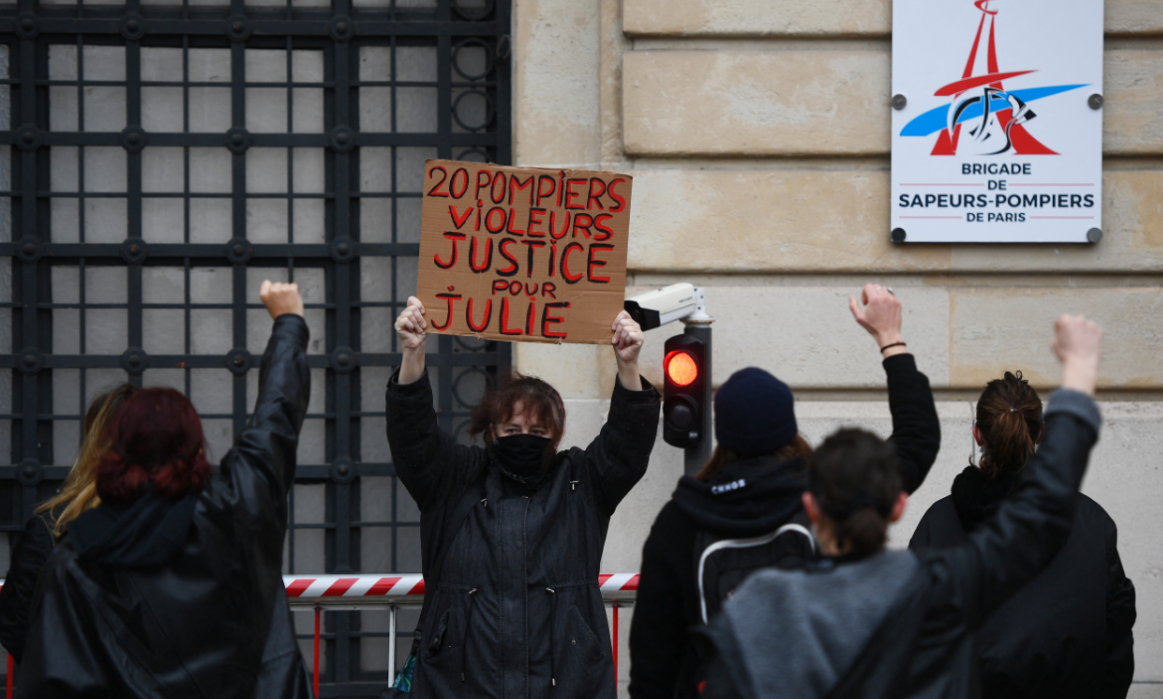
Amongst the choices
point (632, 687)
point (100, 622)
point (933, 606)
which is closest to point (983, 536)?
point (933, 606)

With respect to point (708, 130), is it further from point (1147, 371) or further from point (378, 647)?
point (378, 647)

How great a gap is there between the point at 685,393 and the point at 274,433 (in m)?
1.97

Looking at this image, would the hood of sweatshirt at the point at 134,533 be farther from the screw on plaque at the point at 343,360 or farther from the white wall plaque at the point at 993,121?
the white wall plaque at the point at 993,121

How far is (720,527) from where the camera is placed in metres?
2.33

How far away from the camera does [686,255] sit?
16.7 ft

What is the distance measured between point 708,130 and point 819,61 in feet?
2.06

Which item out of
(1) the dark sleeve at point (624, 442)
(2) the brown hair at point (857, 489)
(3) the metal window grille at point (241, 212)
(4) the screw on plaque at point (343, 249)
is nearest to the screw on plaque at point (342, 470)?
(3) the metal window grille at point (241, 212)

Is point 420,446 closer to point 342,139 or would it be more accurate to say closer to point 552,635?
point 552,635

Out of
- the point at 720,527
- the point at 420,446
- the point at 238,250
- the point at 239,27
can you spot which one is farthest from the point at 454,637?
the point at 239,27

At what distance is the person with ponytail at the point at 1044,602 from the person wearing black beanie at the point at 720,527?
895 mm

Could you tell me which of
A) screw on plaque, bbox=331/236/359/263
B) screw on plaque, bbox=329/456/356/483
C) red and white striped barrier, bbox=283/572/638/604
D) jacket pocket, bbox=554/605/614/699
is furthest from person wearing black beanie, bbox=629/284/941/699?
screw on plaque, bbox=331/236/359/263

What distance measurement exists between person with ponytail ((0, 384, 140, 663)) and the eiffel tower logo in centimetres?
377

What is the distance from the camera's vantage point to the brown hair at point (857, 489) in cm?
195

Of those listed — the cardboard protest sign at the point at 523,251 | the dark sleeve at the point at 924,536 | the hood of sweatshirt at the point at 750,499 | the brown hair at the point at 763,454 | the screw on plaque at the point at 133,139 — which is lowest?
the dark sleeve at the point at 924,536
